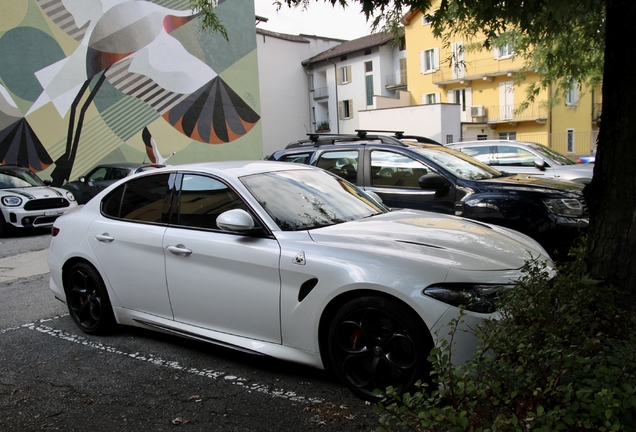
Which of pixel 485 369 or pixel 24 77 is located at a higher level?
pixel 24 77

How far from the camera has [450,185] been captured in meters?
6.75

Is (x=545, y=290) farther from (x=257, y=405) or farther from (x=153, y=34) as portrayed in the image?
(x=153, y=34)

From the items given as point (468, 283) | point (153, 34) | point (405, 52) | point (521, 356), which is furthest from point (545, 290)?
point (405, 52)

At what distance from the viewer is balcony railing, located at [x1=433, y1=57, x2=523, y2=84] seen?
134 ft

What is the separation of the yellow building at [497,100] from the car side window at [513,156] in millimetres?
26337

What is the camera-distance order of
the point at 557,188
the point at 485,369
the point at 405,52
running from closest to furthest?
the point at 485,369 < the point at 557,188 < the point at 405,52

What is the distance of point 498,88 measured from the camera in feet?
139

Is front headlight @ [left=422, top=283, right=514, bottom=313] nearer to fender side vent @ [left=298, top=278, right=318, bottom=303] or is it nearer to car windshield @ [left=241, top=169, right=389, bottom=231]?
fender side vent @ [left=298, top=278, right=318, bottom=303]

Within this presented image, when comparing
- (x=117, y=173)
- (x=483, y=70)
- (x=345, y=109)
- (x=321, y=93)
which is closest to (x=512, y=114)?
(x=483, y=70)

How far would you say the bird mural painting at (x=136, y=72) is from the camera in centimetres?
2103

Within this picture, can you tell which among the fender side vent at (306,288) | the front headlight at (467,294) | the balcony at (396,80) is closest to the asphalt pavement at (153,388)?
the fender side vent at (306,288)

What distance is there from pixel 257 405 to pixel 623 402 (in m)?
2.22

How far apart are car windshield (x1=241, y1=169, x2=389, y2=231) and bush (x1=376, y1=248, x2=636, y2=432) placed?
5.28 ft

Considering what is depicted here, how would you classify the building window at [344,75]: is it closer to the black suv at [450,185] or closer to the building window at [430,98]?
the building window at [430,98]
